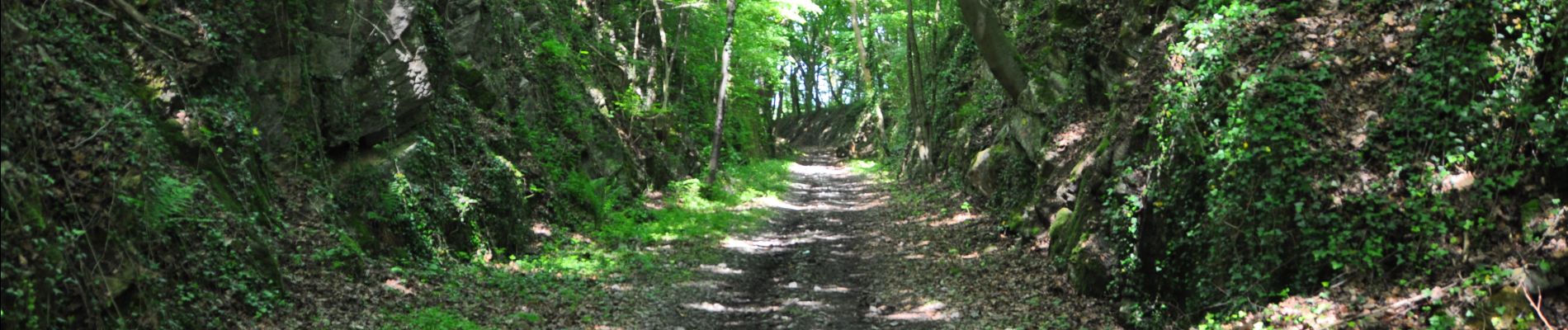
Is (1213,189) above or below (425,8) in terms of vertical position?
below

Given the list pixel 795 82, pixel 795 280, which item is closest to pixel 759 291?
pixel 795 280

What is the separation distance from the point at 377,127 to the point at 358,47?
93 centimetres

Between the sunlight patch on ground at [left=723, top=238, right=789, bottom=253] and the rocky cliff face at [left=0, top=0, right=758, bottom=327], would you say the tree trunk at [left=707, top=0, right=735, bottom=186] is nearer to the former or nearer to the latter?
the rocky cliff face at [left=0, top=0, right=758, bottom=327]

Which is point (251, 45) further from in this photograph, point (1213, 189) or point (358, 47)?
point (1213, 189)

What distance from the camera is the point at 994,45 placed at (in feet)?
42.8

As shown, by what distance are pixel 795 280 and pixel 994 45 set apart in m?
4.74

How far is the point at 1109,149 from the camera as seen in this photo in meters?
9.28

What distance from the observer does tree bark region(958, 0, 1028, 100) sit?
12.4m

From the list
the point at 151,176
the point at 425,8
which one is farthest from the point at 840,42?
the point at 151,176

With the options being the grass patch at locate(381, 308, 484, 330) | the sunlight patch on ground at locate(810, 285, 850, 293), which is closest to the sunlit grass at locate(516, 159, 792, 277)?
the sunlight patch on ground at locate(810, 285, 850, 293)

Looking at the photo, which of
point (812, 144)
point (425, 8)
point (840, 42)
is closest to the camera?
point (425, 8)

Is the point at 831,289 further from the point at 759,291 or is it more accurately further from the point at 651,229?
the point at 651,229

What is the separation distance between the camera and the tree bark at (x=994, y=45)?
40.8ft

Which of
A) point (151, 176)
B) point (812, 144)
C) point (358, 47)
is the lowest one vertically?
point (812, 144)
